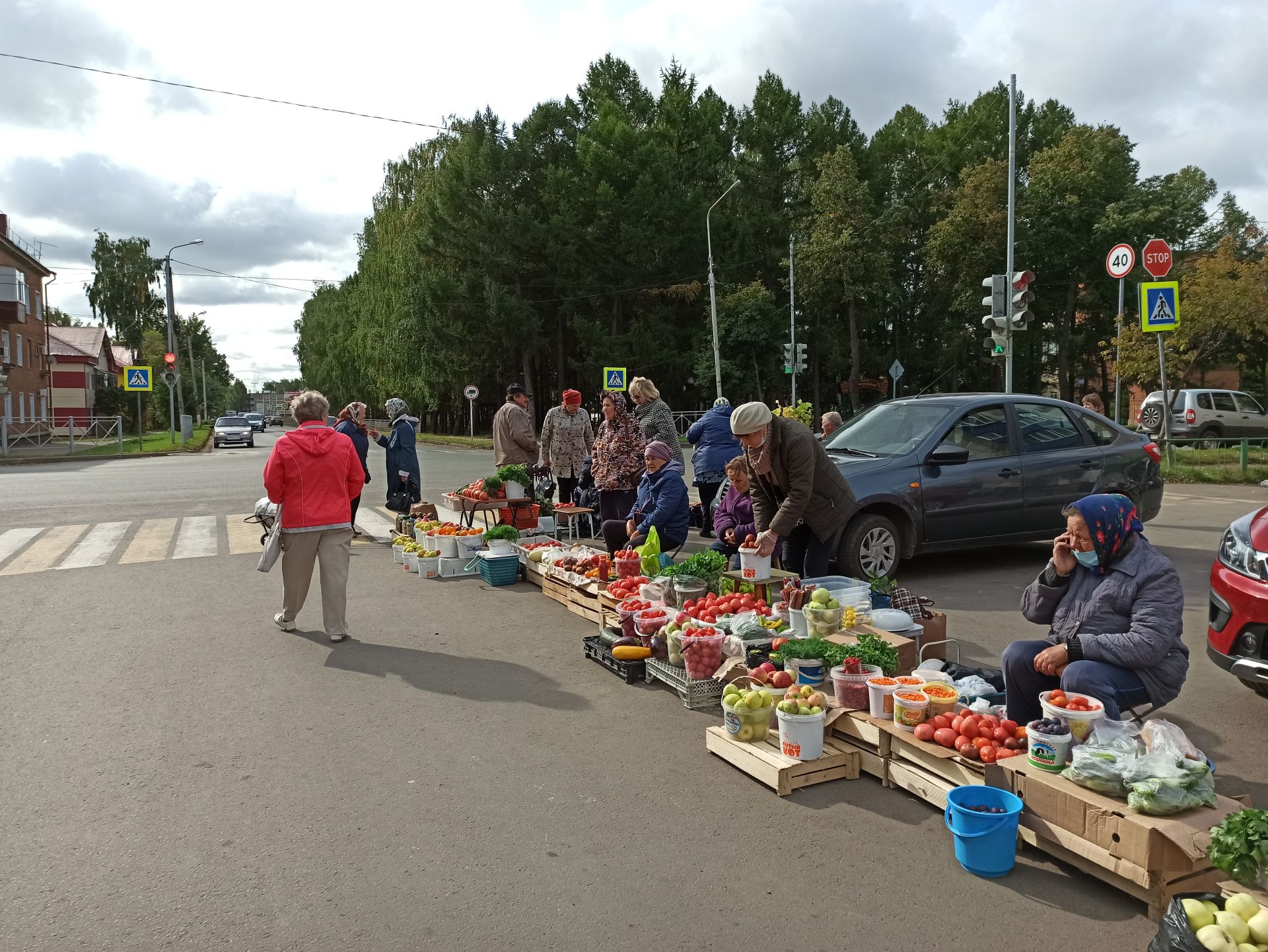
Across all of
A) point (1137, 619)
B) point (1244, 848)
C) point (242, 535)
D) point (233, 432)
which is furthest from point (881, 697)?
point (233, 432)

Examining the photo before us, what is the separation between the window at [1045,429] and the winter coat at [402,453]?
26.1 feet

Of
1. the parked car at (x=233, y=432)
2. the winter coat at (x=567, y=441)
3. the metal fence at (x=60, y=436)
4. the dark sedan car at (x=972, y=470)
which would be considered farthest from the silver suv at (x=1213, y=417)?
the parked car at (x=233, y=432)

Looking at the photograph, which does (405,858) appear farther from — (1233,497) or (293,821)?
(1233,497)

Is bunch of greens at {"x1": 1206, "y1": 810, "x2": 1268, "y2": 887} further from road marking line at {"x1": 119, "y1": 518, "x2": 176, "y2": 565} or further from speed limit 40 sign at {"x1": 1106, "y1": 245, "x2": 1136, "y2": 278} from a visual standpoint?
speed limit 40 sign at {"x1": 1106, "y1": 245, "x2": 1136, "y2": 278}

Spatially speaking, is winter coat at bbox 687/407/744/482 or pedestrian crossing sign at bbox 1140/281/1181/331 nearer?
winter coat at bbox 687/407/744/482

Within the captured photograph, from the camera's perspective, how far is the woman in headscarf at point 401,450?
41.4ft

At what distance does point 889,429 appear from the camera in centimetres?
938

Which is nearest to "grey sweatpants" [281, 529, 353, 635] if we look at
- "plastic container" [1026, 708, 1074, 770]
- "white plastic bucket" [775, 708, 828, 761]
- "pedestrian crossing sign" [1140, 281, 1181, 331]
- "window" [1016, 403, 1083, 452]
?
"white plastic bucket" [775, 708, 828, 761]

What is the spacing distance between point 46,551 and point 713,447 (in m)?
8.94

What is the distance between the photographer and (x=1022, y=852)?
148 inches

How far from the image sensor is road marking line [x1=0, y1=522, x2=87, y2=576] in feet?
34.3

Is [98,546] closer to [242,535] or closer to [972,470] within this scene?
[242,535]

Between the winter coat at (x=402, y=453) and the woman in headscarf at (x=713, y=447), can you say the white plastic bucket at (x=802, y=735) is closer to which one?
the woman in headscarf at (x=713, y=447)

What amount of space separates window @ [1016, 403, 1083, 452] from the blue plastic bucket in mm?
6428
